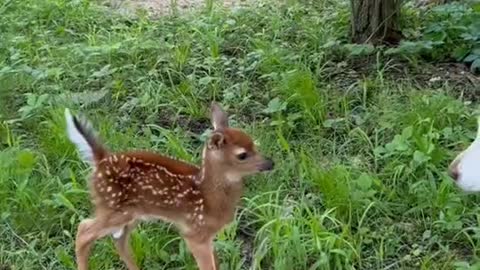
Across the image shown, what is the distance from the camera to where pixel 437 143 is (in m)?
4.88

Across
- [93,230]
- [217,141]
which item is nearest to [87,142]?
[93,230]

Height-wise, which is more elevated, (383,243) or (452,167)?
(452,167)

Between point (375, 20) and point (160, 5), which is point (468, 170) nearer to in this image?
point (375, 20)

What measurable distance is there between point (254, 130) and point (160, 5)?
7.84 feet

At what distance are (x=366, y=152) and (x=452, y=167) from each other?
3.05 ft

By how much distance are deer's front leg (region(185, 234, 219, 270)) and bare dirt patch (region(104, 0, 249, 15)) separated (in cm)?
331

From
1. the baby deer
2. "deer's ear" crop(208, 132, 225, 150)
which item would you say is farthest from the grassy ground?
"deer's ear" crop(208, 132, 225, 150)

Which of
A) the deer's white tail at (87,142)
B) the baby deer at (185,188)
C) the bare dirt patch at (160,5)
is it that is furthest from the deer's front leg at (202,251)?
the bare dirt patch at (160,5)

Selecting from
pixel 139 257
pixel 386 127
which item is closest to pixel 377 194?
pixel 386 127

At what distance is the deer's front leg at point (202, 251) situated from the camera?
399cm

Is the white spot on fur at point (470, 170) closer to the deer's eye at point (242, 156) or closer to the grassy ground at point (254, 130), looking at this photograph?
the grassy ground at point (254, 130)

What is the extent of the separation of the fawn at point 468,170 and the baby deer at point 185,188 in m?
0.73

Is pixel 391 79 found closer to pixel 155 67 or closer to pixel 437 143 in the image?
pixel 437 143

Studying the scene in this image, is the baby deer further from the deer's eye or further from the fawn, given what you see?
the fawn
